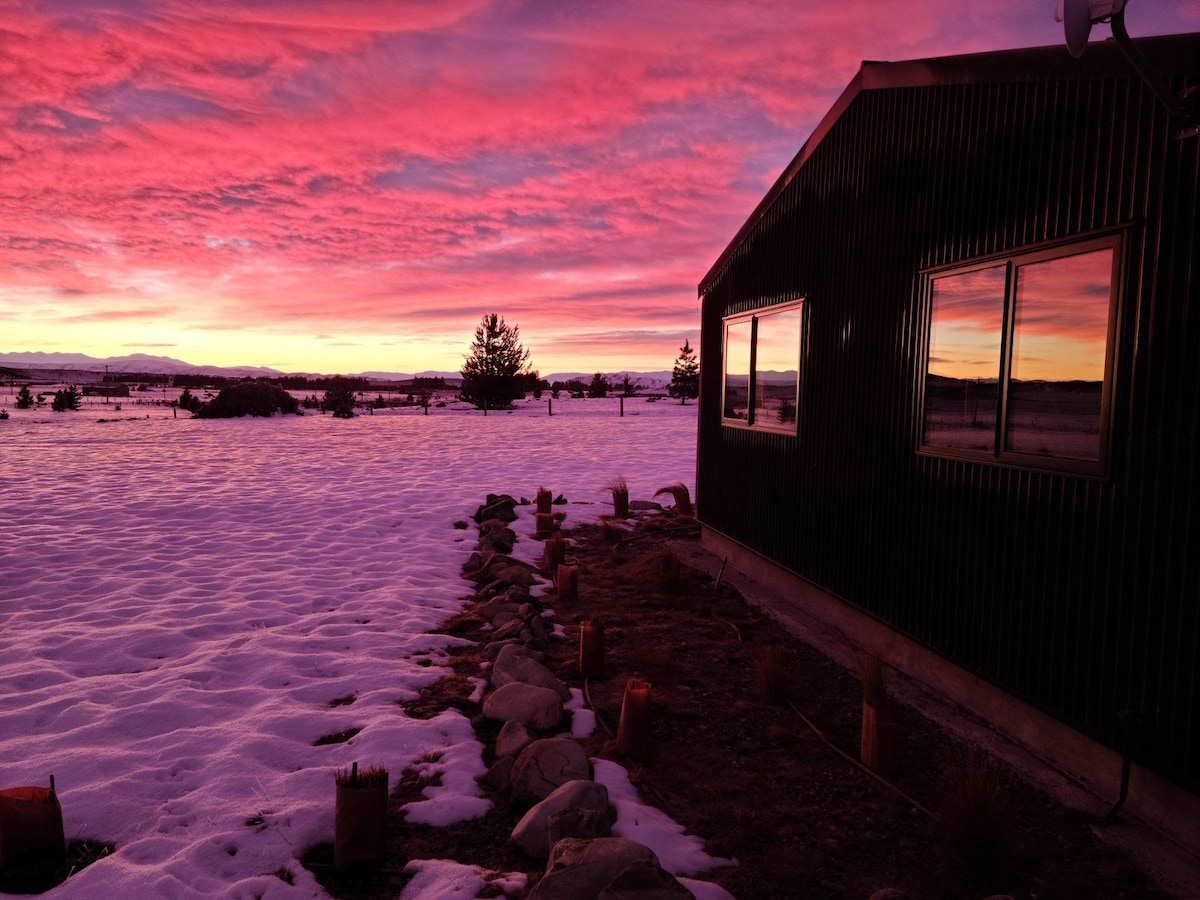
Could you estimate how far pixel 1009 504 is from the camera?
4.37 m

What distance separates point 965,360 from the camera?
4852mm

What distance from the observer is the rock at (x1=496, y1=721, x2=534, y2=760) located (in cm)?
414

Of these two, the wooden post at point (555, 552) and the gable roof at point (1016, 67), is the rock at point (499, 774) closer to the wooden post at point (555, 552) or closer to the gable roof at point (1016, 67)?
the wooden post at point (555, 552)

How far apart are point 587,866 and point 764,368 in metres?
6.27

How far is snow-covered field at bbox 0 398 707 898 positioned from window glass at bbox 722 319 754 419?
3381 mm

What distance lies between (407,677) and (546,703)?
1.27 metres

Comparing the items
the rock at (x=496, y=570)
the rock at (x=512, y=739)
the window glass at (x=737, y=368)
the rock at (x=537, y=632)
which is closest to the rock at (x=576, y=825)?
the rock at (x=512, y=739)

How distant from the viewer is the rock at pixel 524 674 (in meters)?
5.09

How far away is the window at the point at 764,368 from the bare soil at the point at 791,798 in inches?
107

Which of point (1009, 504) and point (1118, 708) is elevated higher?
point (1009, 504)

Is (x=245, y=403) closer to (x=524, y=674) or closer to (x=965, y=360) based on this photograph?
(x=524, y=674)

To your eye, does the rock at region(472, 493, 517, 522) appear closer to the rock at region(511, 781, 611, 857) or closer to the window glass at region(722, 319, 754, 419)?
the window glass at region(722, 319, 754, 419)

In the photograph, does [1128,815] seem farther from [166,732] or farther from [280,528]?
[280,528]

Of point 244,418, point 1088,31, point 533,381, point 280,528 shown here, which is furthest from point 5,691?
point 533,381
